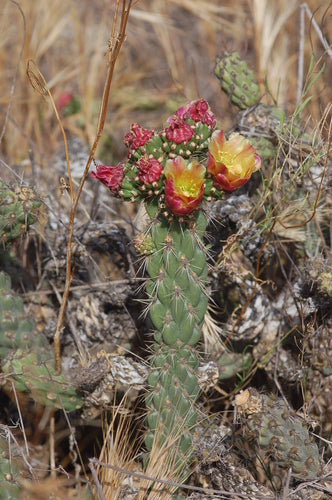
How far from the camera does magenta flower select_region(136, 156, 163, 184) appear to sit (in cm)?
144

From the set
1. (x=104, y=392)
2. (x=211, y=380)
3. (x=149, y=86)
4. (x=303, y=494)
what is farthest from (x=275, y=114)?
(x=149, y=86)

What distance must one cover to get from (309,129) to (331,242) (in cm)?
56

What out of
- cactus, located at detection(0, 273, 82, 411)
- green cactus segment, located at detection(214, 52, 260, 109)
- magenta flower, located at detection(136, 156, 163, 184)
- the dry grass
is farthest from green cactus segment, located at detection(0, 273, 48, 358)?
the dry grass

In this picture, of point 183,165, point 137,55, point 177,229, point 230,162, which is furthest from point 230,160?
point 137,55

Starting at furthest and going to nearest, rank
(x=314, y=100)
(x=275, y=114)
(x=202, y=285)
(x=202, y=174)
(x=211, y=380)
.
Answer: (x=314, y=100), (x=275, y=114), (x=211, y=380), (x=202, y=285), (x=202, y=174)

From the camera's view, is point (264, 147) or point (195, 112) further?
point (264, 147)

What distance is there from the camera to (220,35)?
404 centimetres

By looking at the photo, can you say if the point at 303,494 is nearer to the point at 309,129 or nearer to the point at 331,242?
the point at 331,242

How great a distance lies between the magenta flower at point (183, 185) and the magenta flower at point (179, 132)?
0.20ft

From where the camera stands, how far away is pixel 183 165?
142cm

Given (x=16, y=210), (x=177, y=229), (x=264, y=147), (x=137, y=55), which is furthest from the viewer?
(x=137, y=55)

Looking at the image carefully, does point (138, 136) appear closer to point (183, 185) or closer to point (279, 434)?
point (183, 185)

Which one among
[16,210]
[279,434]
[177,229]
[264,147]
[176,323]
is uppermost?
[264,147]

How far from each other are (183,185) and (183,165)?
53 mm
